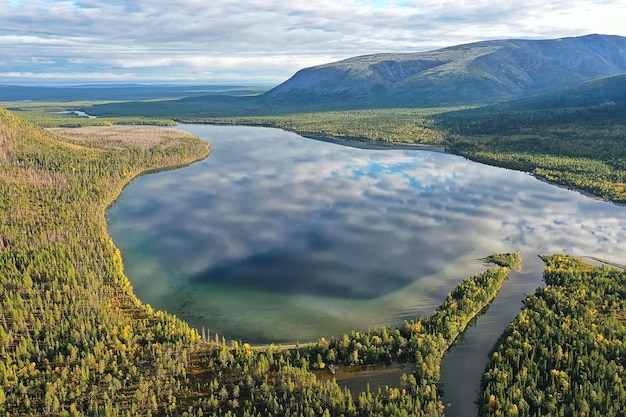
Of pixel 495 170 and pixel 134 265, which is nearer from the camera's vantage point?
pixel 134 265

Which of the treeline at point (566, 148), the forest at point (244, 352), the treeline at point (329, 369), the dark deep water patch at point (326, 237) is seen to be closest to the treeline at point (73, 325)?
the forest at point (244, 352)

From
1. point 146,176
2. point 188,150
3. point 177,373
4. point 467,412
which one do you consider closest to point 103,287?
point 177,373

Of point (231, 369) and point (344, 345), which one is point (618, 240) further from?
point (231, 369)

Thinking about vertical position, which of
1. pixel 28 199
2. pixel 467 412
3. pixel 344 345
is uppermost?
pixel 28 199

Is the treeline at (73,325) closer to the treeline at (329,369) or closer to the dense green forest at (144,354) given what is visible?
the dense green forest at (144,354)

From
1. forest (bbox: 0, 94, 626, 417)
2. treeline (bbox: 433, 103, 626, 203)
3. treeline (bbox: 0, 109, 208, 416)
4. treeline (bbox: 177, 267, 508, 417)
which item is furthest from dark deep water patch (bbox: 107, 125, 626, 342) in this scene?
treeline (bbox: 433, 103, 626, 203)

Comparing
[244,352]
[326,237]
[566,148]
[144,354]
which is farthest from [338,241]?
[566,148]

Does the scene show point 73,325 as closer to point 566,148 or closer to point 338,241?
point 338,241

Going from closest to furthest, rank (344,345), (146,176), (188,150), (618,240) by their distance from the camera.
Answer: (344,345), (618,240), (146,176), (188,150)
